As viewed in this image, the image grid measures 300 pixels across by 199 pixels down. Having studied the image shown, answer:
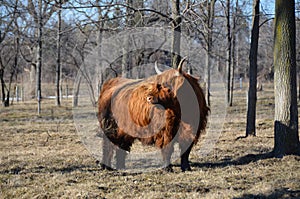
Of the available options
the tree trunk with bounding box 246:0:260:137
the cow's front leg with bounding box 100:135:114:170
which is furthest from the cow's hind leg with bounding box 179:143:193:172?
the tree trunk with bounding box 246:0:260:137

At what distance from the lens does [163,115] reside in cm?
720

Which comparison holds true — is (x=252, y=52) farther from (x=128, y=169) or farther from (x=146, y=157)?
(x=128, y=169)

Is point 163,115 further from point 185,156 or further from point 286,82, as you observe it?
point 286,82

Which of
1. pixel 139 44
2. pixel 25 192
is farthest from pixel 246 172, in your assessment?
pixel 139 44

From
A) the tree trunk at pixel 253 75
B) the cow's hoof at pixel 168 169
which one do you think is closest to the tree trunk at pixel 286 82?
the cow's hoof at pixel 168 169

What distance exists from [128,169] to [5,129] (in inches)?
336

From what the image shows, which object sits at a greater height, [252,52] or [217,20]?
[217,20]

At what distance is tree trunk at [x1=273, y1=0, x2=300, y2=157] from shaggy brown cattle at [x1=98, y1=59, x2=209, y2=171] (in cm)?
190

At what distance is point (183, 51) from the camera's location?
1384 cm

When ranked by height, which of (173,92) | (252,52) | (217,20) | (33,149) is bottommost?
(33,149)

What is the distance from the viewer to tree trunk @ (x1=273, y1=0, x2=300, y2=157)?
27.9 feet

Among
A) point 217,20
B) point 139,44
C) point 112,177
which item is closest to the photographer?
point 112,177

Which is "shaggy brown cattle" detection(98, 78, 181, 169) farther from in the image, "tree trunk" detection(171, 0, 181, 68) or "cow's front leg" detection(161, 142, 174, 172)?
"tree trunk" detection(171, 0, 181, 68)

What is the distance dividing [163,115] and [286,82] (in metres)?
3.03
